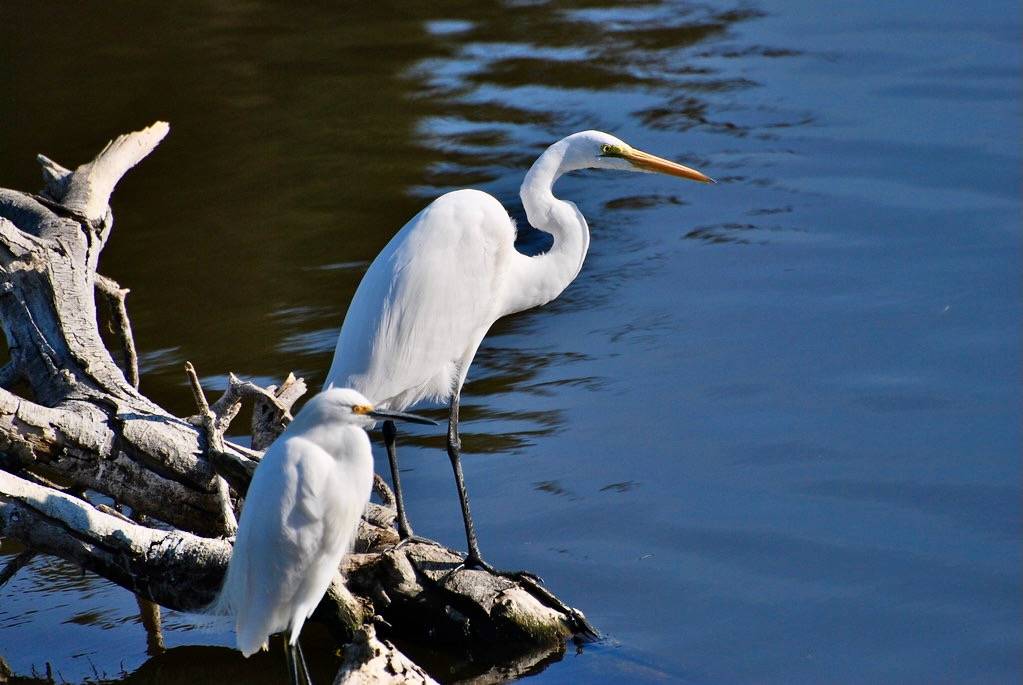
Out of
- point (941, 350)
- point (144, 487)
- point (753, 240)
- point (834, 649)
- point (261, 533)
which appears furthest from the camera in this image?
point (753, 240)

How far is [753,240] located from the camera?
27.3 feet

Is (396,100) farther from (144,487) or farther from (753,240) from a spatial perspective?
(144,487)

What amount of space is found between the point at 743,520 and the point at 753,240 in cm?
294

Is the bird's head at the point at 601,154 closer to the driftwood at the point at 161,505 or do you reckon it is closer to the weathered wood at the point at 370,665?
the driftwood at the point at 161,505

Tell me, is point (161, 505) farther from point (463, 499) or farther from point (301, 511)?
point (463, 499)

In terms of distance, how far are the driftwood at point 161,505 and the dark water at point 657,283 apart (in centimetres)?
31

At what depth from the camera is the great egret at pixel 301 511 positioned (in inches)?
148

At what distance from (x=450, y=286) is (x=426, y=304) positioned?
0.12 metres

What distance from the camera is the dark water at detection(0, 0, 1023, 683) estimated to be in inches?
206

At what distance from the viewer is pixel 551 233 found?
Result: 17.6ft

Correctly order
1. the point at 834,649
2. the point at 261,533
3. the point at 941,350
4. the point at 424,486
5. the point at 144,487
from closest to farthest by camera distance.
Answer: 1. the point at 261,533
2. the point at 144,487
3. the point at 834,649
4. the point at 424,486
5. the point at 941,350

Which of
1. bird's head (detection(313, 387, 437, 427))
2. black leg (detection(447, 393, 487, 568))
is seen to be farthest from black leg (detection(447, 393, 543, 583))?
bird's head (detection(313, 387, 437, 427))

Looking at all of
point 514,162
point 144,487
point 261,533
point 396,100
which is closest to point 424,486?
point 144,487

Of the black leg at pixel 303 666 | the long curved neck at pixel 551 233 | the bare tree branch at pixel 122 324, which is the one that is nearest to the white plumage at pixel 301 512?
the black leg at pixel 303 666
